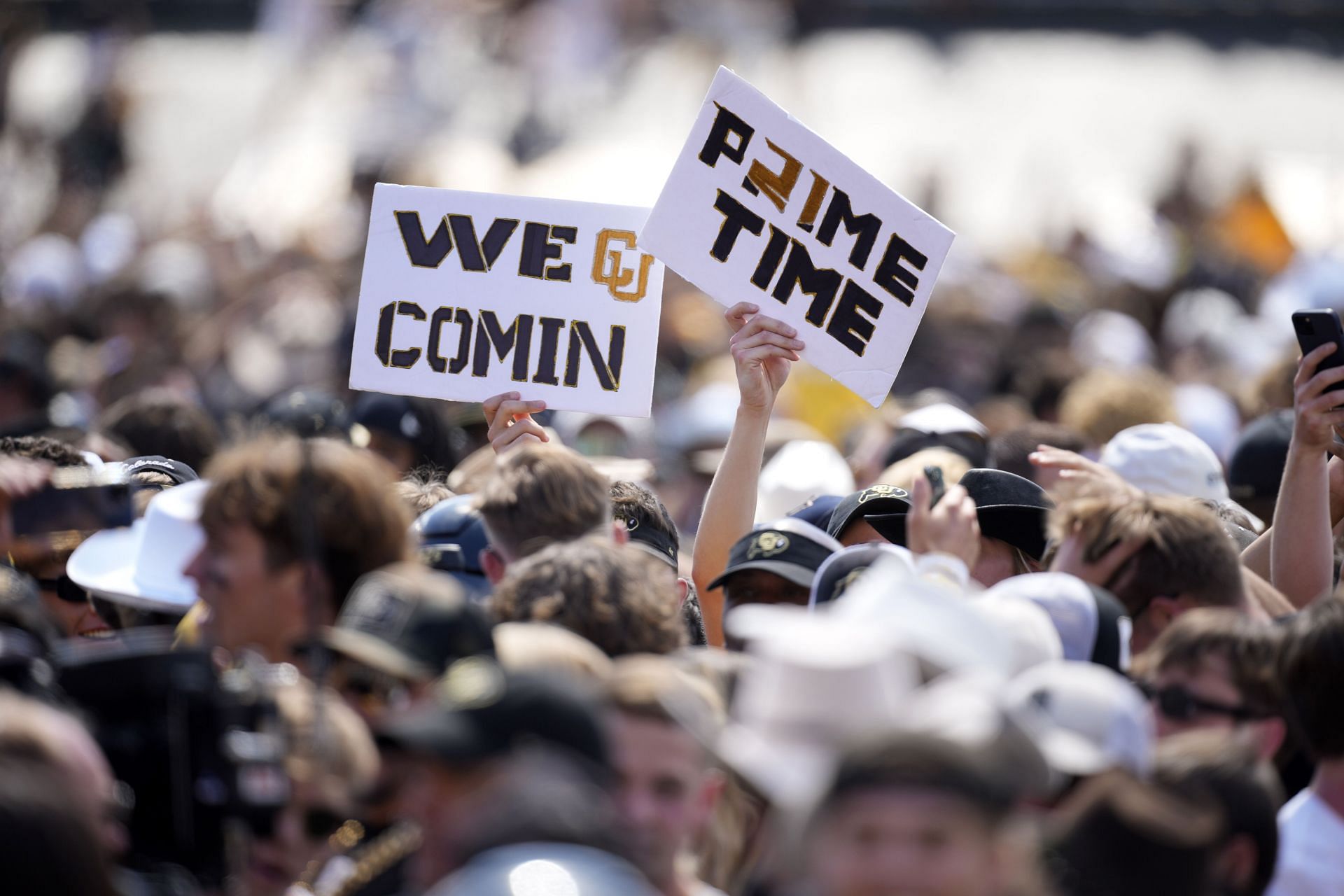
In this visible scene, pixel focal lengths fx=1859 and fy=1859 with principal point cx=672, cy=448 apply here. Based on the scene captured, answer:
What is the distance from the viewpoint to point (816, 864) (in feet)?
8.41

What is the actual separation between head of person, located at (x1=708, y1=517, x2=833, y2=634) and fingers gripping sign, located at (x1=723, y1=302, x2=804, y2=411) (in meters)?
0.57

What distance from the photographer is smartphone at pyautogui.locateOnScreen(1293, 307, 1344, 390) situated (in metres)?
4.76

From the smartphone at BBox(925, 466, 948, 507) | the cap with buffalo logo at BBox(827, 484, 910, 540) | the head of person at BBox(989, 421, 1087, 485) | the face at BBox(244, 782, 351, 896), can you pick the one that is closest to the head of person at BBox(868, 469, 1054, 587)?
the cap with buffalo logo at BBox(827, 484, 910, 540)

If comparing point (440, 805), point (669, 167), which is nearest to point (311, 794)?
point (440, 805)

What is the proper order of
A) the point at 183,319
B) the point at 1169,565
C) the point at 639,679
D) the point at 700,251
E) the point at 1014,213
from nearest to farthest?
1. the point at 639,679
2. the point at 1169,565
3. the point at 700,251
4. the point at 183,319
5. the point at 1014,213

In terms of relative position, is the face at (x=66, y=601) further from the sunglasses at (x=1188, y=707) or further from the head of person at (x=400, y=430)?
the sunglasses at (x=1188, y=707)

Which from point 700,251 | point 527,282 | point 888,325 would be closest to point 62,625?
point 527,282

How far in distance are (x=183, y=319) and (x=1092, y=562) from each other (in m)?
9.07

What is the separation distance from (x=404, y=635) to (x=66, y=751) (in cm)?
64

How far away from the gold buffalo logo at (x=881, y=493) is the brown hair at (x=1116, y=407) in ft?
6.71

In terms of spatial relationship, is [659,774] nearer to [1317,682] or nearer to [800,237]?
[1317,682]

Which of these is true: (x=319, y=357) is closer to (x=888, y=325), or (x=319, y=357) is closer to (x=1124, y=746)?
(x=888, y=325)

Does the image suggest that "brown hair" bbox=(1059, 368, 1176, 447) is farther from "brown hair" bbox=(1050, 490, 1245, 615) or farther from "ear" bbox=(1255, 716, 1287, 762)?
"ear" bbox=(1255, 716, 1287, 762)

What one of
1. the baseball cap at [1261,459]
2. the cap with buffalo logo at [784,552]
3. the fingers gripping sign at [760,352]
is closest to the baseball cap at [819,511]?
the fingers gripping sign at [760,352]
